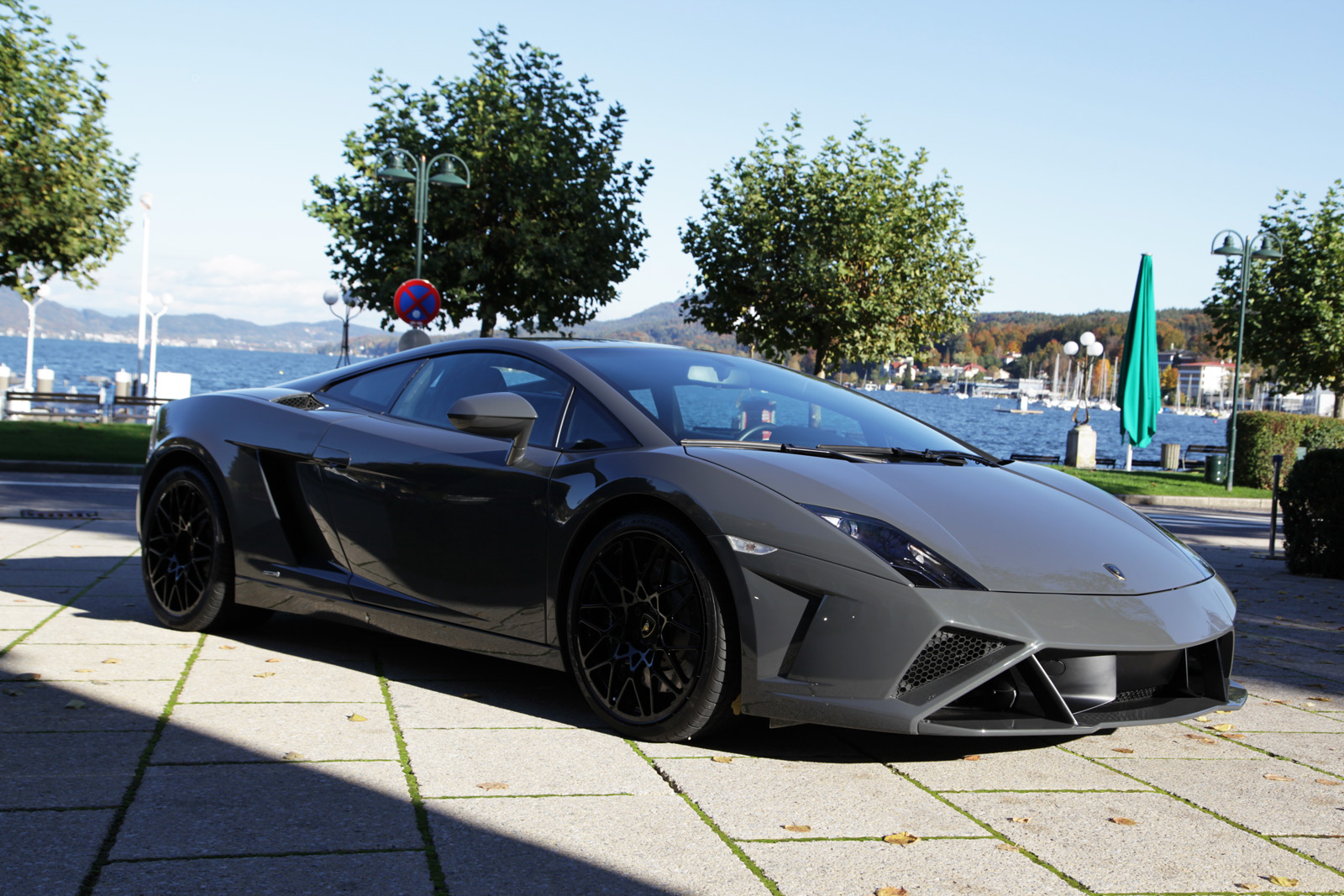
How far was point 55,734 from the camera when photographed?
136 inches

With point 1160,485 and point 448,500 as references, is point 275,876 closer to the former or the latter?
point 448,500

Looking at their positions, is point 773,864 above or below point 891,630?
below

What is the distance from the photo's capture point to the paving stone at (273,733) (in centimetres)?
334

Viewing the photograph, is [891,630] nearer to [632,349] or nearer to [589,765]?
[589,765]

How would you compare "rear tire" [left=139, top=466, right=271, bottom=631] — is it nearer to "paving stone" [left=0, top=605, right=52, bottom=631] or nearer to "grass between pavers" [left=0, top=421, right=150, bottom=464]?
"paving stone" [left=0, top=605, right=52, bottom=631]

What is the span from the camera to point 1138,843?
2.84 m

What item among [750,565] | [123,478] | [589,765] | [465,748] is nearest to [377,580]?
[465,748]

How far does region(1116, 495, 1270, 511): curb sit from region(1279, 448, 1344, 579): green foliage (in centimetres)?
993

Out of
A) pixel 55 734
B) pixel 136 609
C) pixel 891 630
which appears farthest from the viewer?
pixel 136 609

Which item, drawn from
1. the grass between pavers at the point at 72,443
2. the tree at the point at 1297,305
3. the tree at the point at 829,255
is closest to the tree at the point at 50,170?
the grass between pavers at the point at 72,443

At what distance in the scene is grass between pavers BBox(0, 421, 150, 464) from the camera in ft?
51.7

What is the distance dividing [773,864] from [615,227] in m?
22.7

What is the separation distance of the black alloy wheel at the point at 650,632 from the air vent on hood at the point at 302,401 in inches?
67.5

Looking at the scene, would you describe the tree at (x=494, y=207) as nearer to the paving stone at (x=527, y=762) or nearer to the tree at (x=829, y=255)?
the tree at (x=829, y=255)
